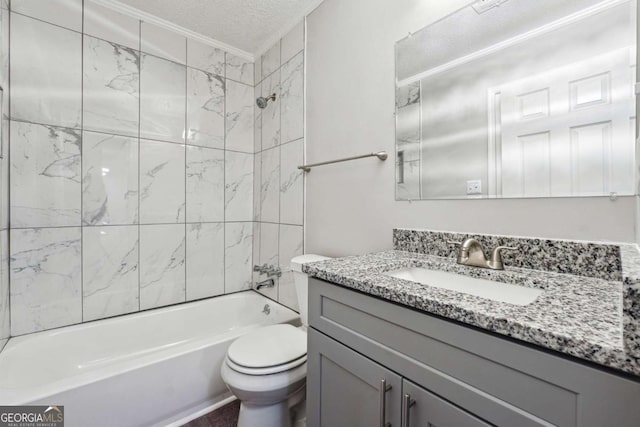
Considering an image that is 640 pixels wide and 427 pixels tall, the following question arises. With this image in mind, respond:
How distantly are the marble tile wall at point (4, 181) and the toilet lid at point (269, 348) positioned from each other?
4.00 feet

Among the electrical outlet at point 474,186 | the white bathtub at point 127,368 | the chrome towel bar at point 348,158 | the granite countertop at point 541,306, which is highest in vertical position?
the chrome towel bar at point 348,158

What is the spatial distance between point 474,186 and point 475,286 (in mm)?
392

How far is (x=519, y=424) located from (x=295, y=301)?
5.16 ft

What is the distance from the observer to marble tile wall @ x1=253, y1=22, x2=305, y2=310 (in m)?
1.95

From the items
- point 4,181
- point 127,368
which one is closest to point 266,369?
point 127,368

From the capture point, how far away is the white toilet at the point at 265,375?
1209mm

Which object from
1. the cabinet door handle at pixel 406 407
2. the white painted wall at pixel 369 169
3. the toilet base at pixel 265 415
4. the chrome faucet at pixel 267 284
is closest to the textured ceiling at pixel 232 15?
the white painted wall at pixel 369 169

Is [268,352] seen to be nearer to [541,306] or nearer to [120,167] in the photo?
[541,306]

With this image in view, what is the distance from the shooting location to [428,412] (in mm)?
633

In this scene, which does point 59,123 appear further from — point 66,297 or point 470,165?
point 470,165

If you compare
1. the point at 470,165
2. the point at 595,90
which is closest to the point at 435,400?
the point at 470,165

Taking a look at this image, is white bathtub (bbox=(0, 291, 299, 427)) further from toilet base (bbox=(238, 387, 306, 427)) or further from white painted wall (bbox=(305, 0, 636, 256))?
white painted wall (bbox=(305, 0, 636, 256))

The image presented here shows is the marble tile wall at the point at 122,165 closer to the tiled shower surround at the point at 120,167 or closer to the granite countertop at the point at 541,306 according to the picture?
the tiled shower surround at the point at 120,167

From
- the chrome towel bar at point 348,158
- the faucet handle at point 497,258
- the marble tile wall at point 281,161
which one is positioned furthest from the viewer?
the marble tile wall at point 281,161
